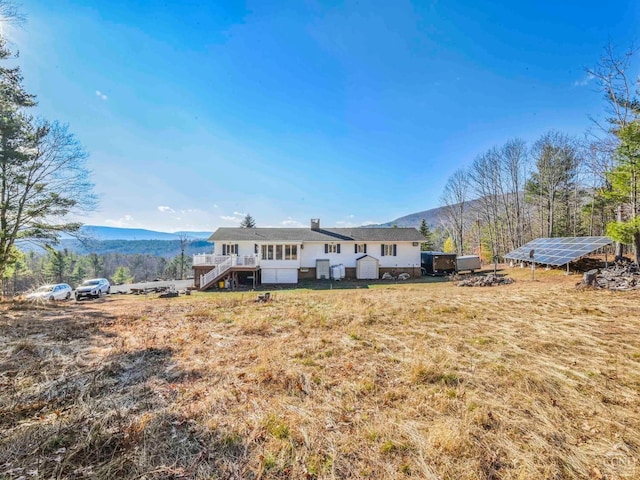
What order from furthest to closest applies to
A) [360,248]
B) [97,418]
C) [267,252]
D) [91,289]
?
[360,248]
[267,252]
[91,289]
[97,418]

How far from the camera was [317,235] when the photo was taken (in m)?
25.1

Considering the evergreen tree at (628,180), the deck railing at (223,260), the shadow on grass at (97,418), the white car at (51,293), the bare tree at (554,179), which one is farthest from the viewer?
Answer: the bare tree at (554,179)

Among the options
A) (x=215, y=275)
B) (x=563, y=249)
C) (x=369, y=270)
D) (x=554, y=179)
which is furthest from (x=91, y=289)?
(x=554, y=179)

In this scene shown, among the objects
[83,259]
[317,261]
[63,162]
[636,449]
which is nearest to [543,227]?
[317,261]

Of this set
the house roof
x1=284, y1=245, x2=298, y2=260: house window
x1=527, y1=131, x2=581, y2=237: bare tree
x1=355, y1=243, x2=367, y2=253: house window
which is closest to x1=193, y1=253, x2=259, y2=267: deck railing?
the house roof

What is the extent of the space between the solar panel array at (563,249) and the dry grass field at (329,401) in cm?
971

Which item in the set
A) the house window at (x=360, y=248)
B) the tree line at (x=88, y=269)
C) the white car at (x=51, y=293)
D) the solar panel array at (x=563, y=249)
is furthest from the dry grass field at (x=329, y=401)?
the tree line at (x=88, y=269)

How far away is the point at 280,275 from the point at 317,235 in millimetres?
5210

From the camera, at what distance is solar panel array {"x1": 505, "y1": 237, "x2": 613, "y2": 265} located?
49.8ft

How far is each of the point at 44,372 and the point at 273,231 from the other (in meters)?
21.0

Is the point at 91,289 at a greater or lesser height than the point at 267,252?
lesser

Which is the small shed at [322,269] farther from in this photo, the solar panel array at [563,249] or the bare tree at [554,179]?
the bare tree at [554,179]

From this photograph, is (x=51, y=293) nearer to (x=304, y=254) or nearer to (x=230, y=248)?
(x=230, y=248)

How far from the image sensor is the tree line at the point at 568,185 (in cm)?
1305
